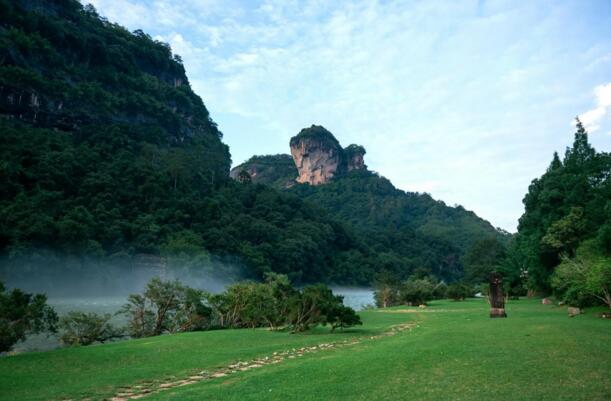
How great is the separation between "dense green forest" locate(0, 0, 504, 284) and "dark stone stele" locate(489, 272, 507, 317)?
5299cm

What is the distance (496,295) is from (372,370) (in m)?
16.8

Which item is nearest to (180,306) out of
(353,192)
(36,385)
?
(36,385)

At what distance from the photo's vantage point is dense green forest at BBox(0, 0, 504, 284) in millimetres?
68625

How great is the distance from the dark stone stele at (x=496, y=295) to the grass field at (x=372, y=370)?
19.2 ft

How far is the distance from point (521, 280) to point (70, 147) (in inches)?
3029

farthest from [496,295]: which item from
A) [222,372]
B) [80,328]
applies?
[80,328]

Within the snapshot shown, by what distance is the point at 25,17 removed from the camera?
102 metres

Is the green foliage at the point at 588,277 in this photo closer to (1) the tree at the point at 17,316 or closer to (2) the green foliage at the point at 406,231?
(1) the tree at the point at 17,316

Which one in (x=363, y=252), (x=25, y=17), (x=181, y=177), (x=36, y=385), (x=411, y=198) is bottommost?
(x=36, y=385)

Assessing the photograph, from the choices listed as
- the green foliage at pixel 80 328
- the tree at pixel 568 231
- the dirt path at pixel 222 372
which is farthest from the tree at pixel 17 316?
the tree at pixel 568 231

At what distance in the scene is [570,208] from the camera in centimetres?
3631

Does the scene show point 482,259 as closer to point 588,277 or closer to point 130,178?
point 130,178

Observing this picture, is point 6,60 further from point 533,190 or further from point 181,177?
point 533,190

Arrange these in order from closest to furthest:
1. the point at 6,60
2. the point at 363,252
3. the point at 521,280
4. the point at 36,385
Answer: the point at 36,385 < the point at 521,280 < the point at 6,60 < the point at 363,252
